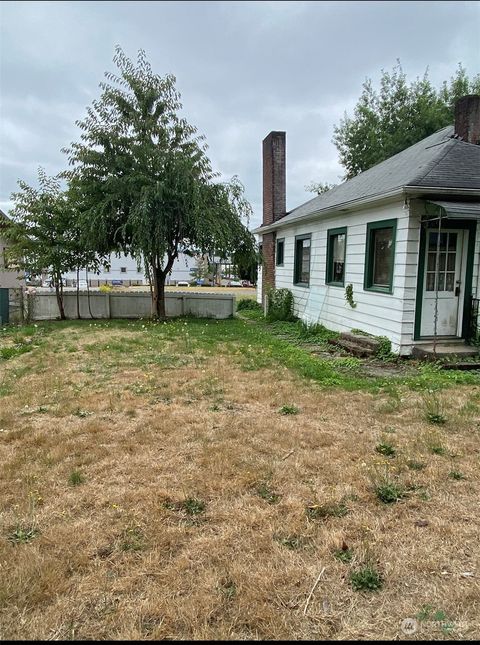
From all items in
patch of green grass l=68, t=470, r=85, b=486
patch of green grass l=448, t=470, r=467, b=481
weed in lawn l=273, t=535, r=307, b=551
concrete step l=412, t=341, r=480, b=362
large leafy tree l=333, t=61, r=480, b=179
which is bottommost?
weed in lawn l=273, t=535, r=307, b=551

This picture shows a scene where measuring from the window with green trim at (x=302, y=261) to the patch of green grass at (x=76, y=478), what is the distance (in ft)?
29.8

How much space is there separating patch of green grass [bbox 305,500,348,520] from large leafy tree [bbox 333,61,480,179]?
21257 mm

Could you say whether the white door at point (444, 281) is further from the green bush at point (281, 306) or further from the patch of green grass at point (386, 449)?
the green bush at point (281, 306)

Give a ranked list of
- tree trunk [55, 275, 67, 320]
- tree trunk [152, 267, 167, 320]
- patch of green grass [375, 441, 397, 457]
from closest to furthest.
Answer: patch of green grass [375, 441, 397, 457], tree trunk [152, 267, 167, 320], tree trunk [55, 275, 67, 320]

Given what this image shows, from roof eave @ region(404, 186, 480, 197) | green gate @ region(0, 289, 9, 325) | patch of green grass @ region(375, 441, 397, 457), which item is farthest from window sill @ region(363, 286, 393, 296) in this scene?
green gate @ region(0, 289, 9, 325)

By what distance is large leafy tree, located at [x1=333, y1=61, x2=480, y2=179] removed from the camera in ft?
67.4

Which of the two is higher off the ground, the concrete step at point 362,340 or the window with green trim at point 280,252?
the window with green trim at point 280,252

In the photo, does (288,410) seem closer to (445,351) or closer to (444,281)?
(445,351)

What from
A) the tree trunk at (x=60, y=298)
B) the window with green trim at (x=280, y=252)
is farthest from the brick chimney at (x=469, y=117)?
the tree trunk at (x=60, y=298)

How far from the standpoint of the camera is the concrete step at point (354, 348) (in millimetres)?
7242

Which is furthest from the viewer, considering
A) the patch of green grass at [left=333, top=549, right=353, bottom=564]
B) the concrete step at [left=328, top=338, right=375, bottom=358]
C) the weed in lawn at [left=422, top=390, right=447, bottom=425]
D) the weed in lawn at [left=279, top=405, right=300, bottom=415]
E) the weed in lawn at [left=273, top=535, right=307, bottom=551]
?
the concrete step at [left=328, top=338, right=375, bottom=358]

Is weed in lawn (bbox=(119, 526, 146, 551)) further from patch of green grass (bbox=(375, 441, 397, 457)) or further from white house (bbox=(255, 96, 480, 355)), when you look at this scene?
white house (bbox=(255, 96, 480, 355))

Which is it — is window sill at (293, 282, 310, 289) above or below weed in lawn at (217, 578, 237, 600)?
above

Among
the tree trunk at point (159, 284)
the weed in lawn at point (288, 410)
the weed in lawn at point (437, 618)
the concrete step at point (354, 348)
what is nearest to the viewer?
the weed in lawn at point (437, 618)
